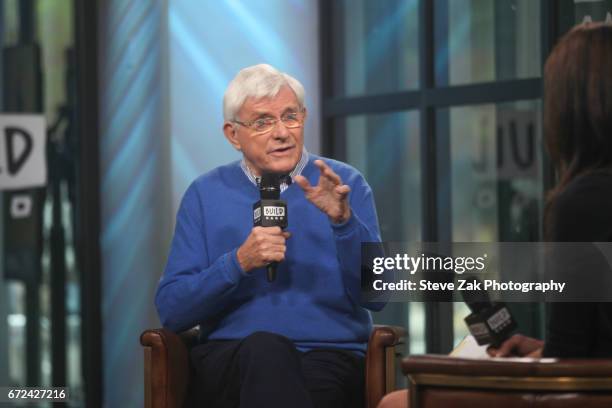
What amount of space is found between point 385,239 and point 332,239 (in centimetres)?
167

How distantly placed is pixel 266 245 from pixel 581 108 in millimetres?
1002

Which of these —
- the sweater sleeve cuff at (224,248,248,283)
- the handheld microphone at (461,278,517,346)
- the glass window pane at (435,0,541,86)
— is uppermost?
the glass window pane at (435,0,541,86)

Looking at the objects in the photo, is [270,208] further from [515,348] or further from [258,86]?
[515,348]

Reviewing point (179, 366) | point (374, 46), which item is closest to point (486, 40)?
point (374, 46)

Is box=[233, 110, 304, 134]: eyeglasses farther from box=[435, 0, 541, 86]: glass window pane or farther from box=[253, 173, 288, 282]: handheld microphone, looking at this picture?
box=[435, 0, 541, 86]: glass window pane

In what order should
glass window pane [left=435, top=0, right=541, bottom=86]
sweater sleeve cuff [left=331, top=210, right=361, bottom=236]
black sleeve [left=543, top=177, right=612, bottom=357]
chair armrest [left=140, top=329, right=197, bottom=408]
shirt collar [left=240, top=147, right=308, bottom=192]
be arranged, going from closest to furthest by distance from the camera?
1. black sleeve [left=543, top=177, right=612, bottom=357]
2. sweater sleeve cuff [left=331, top=210, right=361, bottom=236]
3. chair armrest [left=140, top=329, right=197, bottom=408]
4. shirt collar [left=240, top=147, right=308, bottom=192]
5. glass window pane [left=435, top=0, right=541, bottom=86]

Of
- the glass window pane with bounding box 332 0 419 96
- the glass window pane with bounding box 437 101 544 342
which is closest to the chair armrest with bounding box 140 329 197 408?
the glass window pane with bounding box 437 101 544 342

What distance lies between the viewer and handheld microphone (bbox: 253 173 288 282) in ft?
8.62

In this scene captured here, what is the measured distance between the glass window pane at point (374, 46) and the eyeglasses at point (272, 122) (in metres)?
1.54

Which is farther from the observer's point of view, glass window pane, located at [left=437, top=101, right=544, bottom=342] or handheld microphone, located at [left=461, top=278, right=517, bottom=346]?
glass window pane, located at [left=437, top=101, right=544, bottom=342]

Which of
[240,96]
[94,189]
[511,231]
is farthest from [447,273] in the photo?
[94,189]

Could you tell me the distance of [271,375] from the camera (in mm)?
2590

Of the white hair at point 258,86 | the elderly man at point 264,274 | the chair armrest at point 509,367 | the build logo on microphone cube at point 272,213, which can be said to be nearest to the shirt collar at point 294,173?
the elderly man at point 264,274

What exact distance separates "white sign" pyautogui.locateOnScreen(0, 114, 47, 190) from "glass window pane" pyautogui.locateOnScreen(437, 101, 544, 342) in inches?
65.7
